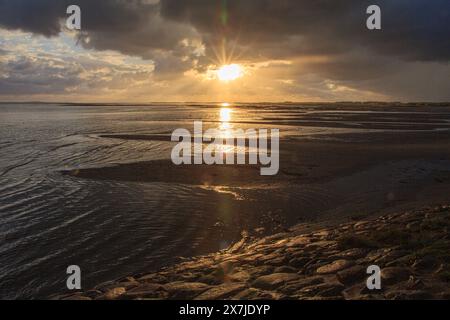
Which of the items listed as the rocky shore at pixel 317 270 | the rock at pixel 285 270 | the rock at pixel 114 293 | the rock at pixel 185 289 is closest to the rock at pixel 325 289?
the rocky shore at pixel 317 270

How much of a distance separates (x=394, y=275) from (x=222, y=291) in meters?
2.88

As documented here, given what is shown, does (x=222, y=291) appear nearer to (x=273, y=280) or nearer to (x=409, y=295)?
(x=273, y=280)

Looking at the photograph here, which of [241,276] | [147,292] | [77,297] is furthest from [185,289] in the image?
[77,297]

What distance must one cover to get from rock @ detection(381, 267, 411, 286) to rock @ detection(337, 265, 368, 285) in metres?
0.32

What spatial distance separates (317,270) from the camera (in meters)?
7.04

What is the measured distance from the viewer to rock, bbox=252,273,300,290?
654 centimetres

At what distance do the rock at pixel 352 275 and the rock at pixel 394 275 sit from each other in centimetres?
32

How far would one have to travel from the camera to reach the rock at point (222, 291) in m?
6.22

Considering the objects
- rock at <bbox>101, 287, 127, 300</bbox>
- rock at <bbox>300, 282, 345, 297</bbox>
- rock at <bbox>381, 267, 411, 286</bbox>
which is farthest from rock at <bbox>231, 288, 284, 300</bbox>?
rock at <bbox>101, 287, 127, 300</bbox>

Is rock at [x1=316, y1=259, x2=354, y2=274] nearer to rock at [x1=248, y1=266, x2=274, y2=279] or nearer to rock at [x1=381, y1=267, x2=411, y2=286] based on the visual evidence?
rock at [x1=381, y1=267, x2=411, y2=286]

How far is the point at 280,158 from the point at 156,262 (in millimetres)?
15333

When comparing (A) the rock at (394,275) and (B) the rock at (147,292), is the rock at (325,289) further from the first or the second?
(B) the rock at (147,292)

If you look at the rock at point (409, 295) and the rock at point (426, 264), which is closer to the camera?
the rock at point (409, 295)
